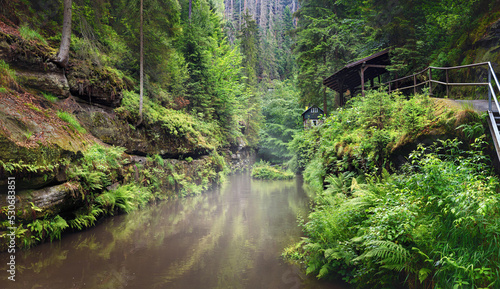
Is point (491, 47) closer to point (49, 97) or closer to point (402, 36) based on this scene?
point (402, 36)

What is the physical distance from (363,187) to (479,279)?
10.8 ft

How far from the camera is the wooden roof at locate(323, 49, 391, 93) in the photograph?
1272 cm

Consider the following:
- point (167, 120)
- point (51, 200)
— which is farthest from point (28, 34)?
point (167, 120)

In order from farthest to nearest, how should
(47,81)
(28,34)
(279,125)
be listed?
(279,125) → (28,34) → (47,81)

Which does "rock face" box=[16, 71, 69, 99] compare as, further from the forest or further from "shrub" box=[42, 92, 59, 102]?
"shrub" box=[42, 92, 59, 102]

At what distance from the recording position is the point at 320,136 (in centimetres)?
1236

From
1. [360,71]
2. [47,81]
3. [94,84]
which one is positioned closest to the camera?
[47,81]

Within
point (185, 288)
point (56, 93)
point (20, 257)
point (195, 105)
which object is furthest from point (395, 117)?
point (195, 105)

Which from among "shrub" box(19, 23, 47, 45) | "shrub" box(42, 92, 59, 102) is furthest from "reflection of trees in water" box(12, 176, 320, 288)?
"shrub" box(19, 23, 47, 45)

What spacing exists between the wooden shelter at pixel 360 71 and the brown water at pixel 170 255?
757 centimetres

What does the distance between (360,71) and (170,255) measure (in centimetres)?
1175

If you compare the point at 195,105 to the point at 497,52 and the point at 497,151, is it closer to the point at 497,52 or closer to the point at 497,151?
the point at 497,52

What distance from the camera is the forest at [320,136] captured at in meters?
3.78

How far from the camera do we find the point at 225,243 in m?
7.76
